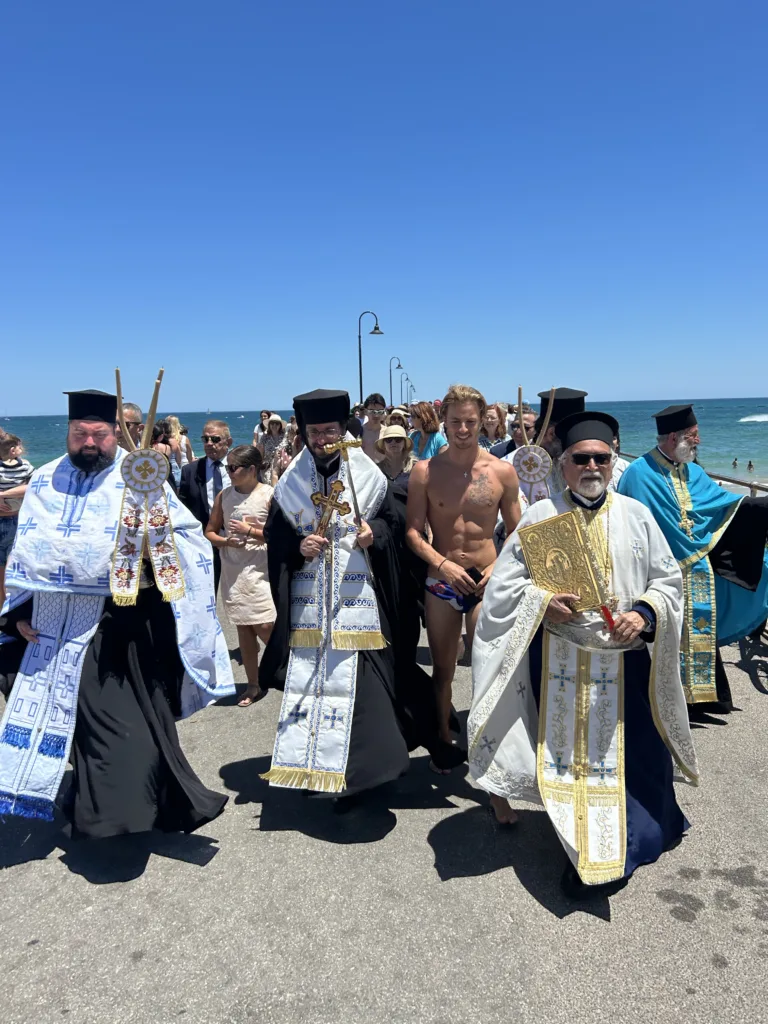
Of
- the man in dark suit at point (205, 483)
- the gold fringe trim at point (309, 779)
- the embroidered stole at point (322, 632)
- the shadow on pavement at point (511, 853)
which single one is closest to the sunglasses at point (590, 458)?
the embroidered stole at point (322, 632)

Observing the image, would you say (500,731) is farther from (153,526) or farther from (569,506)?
(153,526)

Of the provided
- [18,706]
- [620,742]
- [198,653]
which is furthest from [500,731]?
[18,706]

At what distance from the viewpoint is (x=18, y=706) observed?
366 cm

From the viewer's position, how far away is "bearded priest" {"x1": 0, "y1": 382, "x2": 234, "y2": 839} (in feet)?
11.8

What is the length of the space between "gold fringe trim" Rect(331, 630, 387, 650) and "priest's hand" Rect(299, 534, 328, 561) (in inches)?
18.9

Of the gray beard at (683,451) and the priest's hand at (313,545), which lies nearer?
the priest's hand at (313,545)

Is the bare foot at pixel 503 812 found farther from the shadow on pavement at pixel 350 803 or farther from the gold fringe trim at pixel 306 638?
Result: the gold fringe trim at pixel 306 638

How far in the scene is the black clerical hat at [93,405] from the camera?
3.66 meters

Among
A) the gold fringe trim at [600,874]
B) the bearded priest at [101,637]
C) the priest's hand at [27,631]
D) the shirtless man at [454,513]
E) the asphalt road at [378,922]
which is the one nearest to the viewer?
the asphalt road at [378,922]

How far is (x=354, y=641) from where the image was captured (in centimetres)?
399

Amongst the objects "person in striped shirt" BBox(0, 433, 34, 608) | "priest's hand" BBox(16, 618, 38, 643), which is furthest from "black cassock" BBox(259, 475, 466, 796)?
"person in striped shirt" BBox(0, 433, 34, 608)

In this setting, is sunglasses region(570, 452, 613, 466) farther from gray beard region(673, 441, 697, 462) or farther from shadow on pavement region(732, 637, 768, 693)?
shadow on pavement region(732, 637, 768, 693)

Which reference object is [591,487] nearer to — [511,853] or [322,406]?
[322,406]

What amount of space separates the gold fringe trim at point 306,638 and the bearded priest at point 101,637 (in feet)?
1.43
